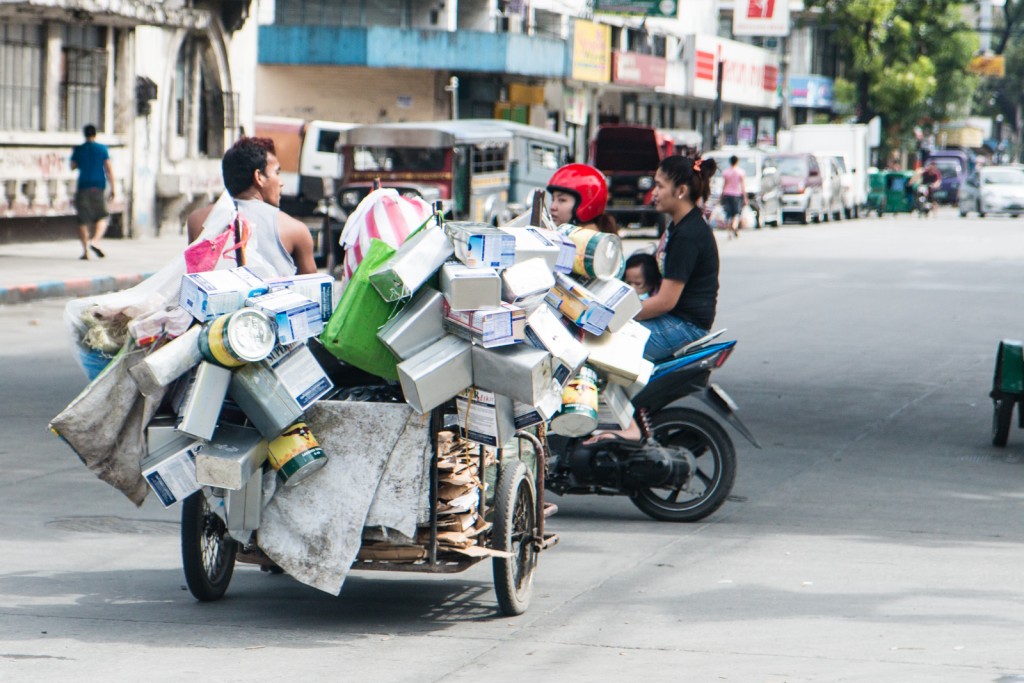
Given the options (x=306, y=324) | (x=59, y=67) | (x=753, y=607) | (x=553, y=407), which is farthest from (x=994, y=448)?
(x=59, y=67)

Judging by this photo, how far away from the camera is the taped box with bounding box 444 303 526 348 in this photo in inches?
220

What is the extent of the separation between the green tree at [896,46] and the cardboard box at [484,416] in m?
60.4

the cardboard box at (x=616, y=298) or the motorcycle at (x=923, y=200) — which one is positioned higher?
the motorcycle at (x=923, y=200)

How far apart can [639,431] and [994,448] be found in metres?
3.58

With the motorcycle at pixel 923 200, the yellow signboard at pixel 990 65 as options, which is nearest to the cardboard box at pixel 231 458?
the motorcycle at pixel 923 200

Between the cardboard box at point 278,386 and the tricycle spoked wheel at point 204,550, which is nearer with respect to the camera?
the cardboard box at point 278,386

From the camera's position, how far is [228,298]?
18.3 ft

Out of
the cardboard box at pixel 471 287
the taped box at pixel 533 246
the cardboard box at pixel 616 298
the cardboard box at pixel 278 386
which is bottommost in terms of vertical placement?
the cardboard box at pixel 278 386

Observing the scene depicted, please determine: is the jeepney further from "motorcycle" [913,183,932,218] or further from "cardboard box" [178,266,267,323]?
"motorcycle" [913,183,932,218]

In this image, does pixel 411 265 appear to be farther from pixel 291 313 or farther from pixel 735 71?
pixel 735 71

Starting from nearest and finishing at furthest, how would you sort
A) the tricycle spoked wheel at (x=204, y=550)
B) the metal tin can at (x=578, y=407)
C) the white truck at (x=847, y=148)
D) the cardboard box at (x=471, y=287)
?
the cardboard box at (x=471, y=287) → the tricycle spoked wheel at (x=204, y=550) → the metal tin can at (x=578, y=407) → the white truck at (x=847, y=148)

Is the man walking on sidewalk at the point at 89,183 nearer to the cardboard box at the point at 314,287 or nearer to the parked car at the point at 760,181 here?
the cardboard box at the point at 314,287

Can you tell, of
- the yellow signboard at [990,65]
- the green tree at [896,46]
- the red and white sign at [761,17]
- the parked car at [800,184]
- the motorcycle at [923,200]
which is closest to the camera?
the parked car at [800,184]

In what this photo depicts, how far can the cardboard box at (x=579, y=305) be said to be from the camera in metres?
6.37
